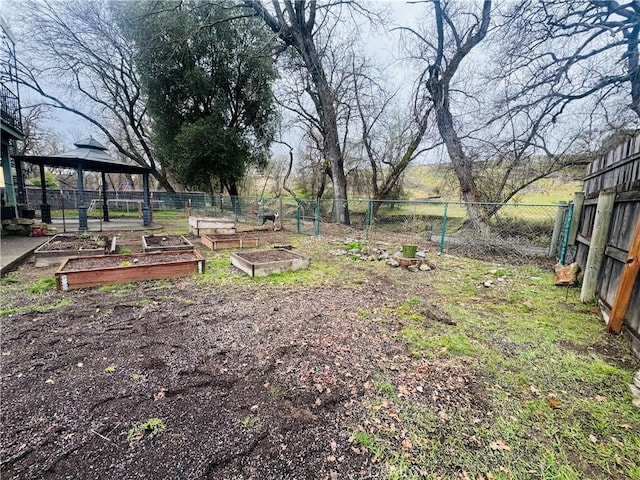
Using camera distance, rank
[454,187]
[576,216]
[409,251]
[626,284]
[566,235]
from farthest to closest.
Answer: [454,187]
[409,251]
[566,235]
[576,216]
[626,284]

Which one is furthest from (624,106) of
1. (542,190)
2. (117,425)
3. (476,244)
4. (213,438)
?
(117,425)

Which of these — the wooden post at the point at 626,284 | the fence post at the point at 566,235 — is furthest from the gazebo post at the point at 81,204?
the fence post at the point at 566,235

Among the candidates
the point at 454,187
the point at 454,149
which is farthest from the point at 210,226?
the point at 454,187

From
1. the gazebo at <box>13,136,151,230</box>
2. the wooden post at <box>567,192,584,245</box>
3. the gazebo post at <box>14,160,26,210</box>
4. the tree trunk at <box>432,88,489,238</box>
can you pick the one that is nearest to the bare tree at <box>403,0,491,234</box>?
the tree trunk at <box>432,88,489,238</box>

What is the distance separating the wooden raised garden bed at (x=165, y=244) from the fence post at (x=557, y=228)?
7.88 metres

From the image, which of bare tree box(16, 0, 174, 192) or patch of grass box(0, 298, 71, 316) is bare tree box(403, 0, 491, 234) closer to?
patch of grass box(0, 298, 71, 316)

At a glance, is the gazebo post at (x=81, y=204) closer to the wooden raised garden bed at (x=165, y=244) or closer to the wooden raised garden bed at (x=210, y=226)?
the wooden raised garden bed at (x=210, y=226)

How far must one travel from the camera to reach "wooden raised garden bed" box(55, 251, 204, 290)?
4039 mm

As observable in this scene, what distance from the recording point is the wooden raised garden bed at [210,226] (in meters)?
9.09

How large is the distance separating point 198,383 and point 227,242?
558 centimetres

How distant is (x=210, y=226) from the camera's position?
9242mm

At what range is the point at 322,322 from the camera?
3.17 m

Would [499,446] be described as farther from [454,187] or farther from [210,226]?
[454,187]

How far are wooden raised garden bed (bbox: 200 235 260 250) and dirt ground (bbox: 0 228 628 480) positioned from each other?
3428 mm
